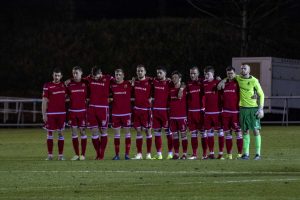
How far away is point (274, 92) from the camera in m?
44.1

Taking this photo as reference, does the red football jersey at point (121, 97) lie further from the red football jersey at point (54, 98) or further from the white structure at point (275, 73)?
the white structure at point (275, 73)

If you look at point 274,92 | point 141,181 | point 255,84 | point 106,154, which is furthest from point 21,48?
point 141,181

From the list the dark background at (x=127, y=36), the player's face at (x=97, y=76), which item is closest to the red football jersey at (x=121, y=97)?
the player's face at (x=97, y=76)

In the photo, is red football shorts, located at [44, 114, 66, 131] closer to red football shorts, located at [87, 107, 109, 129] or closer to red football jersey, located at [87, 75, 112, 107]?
red football shorts, located at [87, 107, 109, 129]

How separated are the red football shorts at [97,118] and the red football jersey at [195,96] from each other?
212 cm

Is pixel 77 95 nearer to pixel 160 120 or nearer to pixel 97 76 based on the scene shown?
pixel 97 76

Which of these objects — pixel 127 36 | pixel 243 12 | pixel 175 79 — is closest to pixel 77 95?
pixel 175 79

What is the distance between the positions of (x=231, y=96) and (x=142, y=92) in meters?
2.23

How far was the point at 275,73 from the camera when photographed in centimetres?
4428

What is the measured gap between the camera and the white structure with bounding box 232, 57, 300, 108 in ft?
144

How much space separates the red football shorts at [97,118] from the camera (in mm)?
26062

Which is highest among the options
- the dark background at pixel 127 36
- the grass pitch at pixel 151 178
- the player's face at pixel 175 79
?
the dark background at pixel 127 36

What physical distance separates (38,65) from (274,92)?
17.1 m

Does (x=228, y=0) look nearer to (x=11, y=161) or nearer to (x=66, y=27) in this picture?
(x=66, y=27)
